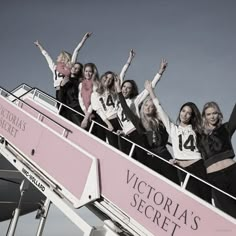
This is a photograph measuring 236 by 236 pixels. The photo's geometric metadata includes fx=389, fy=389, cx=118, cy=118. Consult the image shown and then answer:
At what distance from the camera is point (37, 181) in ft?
20.3

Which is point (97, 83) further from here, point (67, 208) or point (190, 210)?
point (190, 210)

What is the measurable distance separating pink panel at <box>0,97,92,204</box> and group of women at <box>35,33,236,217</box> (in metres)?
0.64

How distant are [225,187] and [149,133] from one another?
60.0 inches

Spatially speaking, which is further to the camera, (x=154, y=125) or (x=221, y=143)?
(x=154, y=125)

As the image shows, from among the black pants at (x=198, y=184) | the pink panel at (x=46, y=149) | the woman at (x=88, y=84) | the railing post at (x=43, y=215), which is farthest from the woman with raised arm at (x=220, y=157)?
the railing post at (x=43, y=215)

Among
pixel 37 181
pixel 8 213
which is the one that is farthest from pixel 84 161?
pixel 8 213

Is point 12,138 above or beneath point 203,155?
beneath

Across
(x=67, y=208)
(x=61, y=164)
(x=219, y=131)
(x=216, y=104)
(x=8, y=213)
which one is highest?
(x=216, y=104)

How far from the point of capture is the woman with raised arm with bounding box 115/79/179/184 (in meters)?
5.48

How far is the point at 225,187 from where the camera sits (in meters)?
4.41

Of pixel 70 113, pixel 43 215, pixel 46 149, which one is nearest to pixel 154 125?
pixel 46 149

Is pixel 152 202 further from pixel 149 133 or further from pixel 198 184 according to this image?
pixel 149 133

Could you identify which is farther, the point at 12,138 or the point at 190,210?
the point at 12,138

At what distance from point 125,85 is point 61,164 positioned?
159 cm
